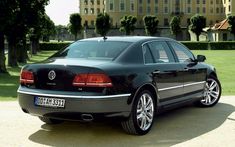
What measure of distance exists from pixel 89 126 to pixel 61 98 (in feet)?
4.68

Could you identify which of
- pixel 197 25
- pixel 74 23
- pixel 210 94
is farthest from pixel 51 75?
pixel 74 23

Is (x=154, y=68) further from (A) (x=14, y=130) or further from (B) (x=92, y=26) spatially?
(B) (x=92, y=26)

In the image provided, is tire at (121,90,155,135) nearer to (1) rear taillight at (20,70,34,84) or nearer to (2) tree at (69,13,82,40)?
(1) rear taillight at (20,70,34,84)

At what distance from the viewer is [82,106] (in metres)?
6.63

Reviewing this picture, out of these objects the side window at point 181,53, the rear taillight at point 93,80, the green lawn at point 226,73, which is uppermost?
the side window at point 181,53

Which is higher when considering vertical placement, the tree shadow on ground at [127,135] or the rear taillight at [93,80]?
the rear taillight at [93,80]

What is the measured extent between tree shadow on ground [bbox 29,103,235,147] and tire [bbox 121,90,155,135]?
114mm

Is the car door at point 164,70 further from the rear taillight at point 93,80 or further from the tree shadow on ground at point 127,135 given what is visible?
the rear taillight at point 93,80

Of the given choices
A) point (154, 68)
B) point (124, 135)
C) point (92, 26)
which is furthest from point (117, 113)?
point (92, 26)

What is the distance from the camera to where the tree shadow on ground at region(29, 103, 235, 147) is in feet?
22.5

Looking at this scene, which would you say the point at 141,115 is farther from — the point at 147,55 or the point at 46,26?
the point at 46,26

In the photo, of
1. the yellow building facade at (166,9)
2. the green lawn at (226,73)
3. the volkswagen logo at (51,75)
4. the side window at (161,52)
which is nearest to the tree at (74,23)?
the yellow building facade at (166,9)

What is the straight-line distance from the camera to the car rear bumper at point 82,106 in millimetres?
6629

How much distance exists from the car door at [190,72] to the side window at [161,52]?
0.86ft
